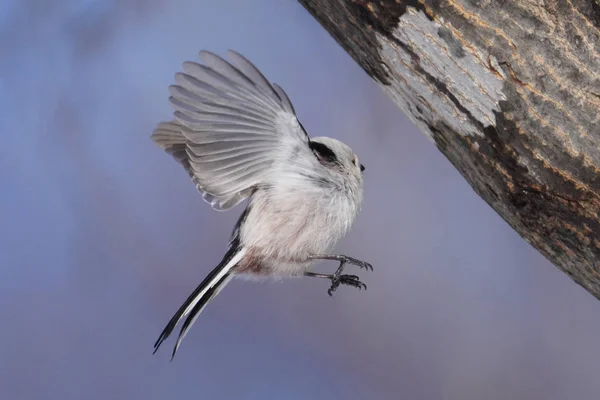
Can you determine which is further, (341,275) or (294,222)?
(341,275)

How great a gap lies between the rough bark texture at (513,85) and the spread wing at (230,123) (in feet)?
0.61

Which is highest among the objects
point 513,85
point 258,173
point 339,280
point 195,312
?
point 513,85

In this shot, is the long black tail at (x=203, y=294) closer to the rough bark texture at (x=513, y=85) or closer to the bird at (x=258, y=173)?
the bird at (x=258, y=173)

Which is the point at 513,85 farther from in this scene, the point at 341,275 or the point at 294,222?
the point at 341,275

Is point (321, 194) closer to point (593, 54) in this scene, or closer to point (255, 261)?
point (255, 261)

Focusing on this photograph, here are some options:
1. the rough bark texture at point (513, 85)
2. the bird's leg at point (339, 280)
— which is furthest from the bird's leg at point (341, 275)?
the rough bark texture at point (513, 85)

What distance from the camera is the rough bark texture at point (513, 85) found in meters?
0.96

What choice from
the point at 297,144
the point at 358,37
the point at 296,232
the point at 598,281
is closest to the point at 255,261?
the point at 296,232

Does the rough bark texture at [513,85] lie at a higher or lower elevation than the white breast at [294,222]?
higher

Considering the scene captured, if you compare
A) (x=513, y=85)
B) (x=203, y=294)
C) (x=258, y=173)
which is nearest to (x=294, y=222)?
(x=258, y=173)

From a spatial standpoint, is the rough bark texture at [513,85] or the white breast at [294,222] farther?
the white breast at [294,222]

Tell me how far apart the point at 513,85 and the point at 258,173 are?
0.50 meters

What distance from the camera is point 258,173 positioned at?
1.23 m

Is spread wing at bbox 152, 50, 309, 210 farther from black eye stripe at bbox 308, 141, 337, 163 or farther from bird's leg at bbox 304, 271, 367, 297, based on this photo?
bird's leg at bbox 304, 271, 367, 297
